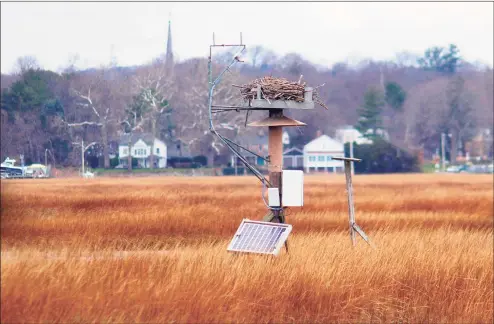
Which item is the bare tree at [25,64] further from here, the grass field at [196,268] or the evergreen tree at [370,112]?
the evergreen tree at [370,112]

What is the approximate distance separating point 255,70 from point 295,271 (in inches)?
1043

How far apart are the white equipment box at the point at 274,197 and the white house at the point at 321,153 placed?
132 ft

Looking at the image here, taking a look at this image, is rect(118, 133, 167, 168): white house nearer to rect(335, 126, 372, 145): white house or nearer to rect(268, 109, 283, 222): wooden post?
rect(268, 109, 283, 222): wooden post

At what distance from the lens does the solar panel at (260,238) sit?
559 inches

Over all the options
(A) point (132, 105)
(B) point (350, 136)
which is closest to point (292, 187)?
(A) point (132, 105)

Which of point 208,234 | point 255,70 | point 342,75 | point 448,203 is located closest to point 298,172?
point 208,234

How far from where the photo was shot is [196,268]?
505 inches

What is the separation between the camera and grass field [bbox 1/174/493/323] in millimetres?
9391

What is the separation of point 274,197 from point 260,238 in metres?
1.00

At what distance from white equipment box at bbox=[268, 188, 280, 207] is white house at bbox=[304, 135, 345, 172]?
4028 cm

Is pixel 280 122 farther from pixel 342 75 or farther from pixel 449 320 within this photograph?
pixel 342 75

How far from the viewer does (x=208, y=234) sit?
20.4 metres

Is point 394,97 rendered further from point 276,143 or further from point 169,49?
point 276,143

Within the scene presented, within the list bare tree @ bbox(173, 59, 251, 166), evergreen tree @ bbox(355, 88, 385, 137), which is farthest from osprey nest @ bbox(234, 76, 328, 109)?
evergreen tree @ bbox(355, 88, 385, 137)
